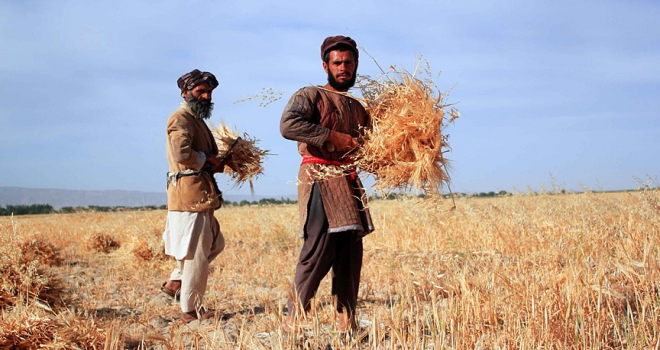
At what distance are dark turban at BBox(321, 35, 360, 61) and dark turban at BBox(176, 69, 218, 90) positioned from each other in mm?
1429

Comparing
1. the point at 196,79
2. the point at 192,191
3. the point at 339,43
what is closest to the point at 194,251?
the point at 192,191

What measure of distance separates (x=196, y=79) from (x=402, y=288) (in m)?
2.60

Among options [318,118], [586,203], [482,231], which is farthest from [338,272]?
[586,203]

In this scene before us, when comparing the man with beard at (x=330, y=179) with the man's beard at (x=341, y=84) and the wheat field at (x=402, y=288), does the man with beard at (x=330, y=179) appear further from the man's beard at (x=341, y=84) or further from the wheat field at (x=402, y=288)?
the wheat field at (x=402, y=288)

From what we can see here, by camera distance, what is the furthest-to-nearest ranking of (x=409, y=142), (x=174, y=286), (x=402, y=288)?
(x=174, y=286), (x=402, y=288), (x=409, y=142)

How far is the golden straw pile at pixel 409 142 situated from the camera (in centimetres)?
358

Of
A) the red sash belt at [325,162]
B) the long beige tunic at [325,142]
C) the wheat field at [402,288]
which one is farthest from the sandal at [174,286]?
the red sash belt at [325,162]

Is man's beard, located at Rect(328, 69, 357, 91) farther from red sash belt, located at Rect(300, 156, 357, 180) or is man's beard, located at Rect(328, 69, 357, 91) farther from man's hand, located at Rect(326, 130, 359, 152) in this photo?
red sash belt, located at Rect(300, 156, 357, 180)

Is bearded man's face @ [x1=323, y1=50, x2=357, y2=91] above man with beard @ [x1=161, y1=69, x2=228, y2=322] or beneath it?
above

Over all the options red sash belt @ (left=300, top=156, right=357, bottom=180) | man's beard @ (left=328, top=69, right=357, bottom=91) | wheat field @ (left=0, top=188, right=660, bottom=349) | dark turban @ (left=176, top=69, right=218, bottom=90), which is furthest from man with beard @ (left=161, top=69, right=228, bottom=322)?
man's beard @ (left=328, top=69, right=357, bottom=91)

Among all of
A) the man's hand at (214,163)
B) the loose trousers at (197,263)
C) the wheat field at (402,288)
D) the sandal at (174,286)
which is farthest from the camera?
the sandal at (174,286)

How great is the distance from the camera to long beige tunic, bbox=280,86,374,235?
3.80 m

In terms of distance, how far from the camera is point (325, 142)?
12.7ft

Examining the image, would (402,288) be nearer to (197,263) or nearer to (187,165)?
(197,263)
